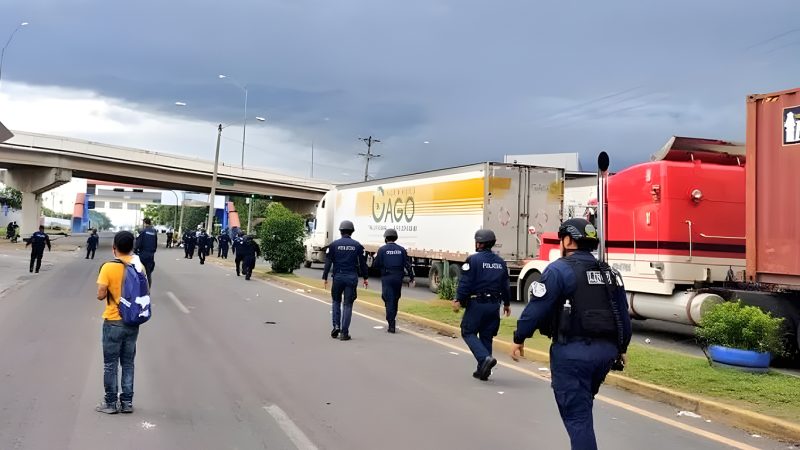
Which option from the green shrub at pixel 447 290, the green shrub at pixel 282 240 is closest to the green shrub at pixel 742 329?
the green shrub at pixel 447 290

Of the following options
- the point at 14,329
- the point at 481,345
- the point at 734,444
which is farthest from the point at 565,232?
the point at 14,329

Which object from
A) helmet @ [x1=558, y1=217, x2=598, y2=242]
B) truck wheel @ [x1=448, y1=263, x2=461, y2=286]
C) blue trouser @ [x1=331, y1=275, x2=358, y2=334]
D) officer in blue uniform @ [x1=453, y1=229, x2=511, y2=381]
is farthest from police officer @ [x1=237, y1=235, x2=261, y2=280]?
helmet @ [x1=558, y1=217, x2=598, y2=242]

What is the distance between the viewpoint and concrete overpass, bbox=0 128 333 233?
4578 cm

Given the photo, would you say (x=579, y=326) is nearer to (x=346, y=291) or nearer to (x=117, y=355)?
(x=117, y=355)

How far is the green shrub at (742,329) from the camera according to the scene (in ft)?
25.0

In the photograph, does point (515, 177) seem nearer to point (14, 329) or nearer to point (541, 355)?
point (541, 355)

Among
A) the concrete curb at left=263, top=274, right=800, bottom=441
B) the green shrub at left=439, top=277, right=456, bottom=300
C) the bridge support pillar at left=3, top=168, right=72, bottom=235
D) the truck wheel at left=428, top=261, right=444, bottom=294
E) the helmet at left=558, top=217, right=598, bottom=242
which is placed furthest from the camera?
the bridge support pillar at left=3, top=168, right=72, bottom=235

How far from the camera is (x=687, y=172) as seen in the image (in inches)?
433

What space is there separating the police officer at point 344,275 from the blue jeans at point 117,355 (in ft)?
15.3

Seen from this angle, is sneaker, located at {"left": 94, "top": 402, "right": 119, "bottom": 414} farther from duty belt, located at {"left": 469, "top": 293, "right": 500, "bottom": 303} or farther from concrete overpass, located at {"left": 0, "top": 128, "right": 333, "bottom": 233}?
concrete overpass, located at {"left": 0, "top": 128, "right": 333, "bottom": 233}

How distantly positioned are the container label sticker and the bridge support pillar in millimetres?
48731

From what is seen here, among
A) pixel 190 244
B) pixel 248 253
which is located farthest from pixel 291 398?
pixel 190 244

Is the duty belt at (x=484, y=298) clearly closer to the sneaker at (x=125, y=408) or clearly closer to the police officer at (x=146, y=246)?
the sneaker at (x=125, y=408)

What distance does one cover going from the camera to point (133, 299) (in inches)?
218
